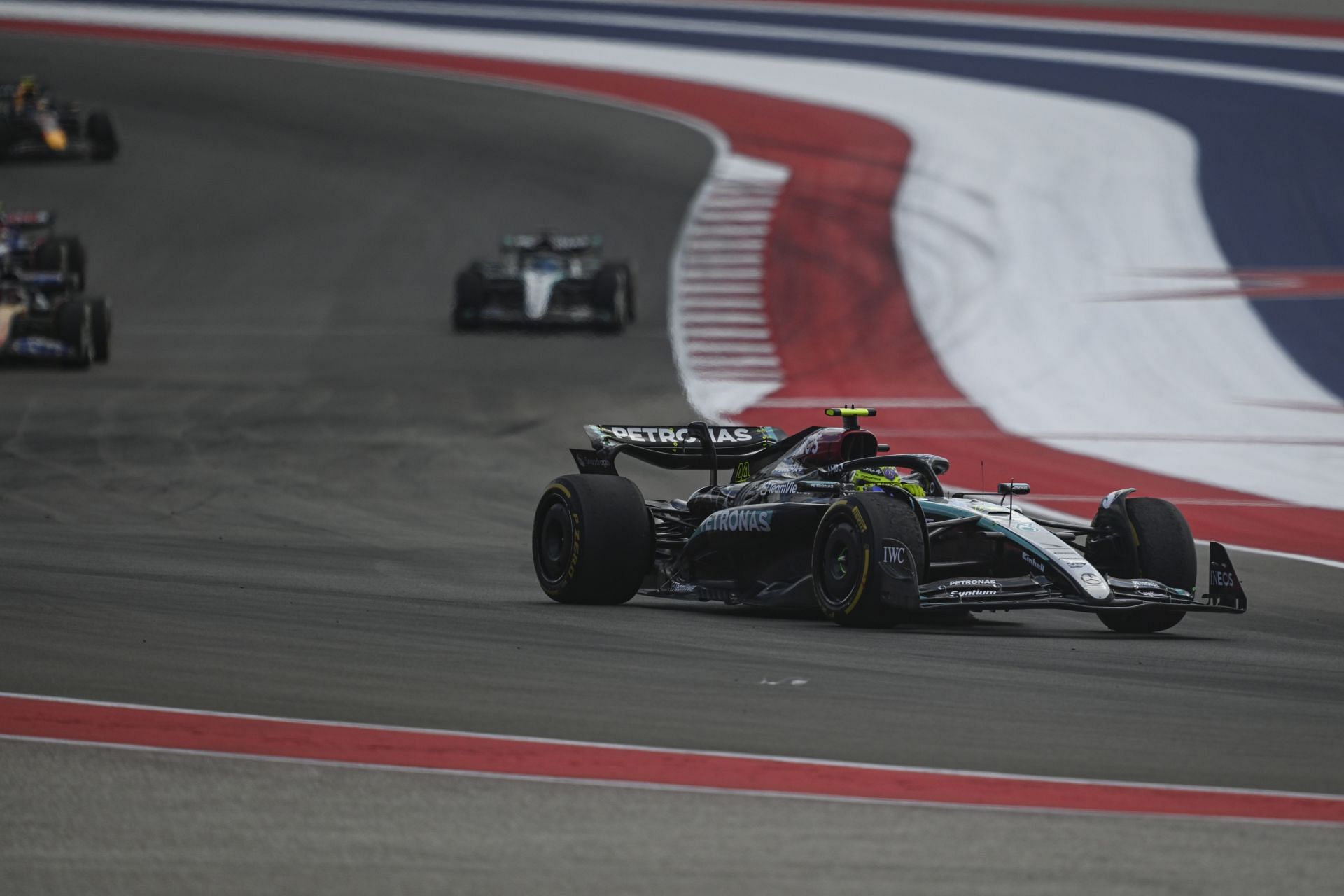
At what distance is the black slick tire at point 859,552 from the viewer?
1036 cm

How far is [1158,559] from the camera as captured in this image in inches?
438

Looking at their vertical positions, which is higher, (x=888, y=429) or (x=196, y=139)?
(x=196, y=139)

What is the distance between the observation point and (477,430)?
21.2 meters

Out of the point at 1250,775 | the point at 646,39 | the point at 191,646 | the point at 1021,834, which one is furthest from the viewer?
the point at 646,39

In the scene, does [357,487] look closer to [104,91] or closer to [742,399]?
[742,399]

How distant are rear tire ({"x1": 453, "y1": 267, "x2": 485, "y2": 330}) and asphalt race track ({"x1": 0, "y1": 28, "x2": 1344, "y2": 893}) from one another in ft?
5.75

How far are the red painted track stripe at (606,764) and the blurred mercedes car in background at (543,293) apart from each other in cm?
2076

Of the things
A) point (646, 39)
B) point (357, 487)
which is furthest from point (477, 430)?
point (646, 39)

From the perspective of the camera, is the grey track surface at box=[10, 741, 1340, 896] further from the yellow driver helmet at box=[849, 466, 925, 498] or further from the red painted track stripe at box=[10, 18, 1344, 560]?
the red painted track stripe at box=[10, 18, 1344, 560]

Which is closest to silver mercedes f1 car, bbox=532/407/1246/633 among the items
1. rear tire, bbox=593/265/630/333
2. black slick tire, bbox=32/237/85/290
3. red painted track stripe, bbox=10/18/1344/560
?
red painted track stripe, bbox=10/18/1344/560

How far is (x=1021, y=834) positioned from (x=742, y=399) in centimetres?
1717

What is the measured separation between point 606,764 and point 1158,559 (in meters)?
4.96

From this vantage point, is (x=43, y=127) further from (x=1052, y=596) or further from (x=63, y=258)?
(x=1052, y=596)

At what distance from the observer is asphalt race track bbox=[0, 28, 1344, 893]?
5.94 m
